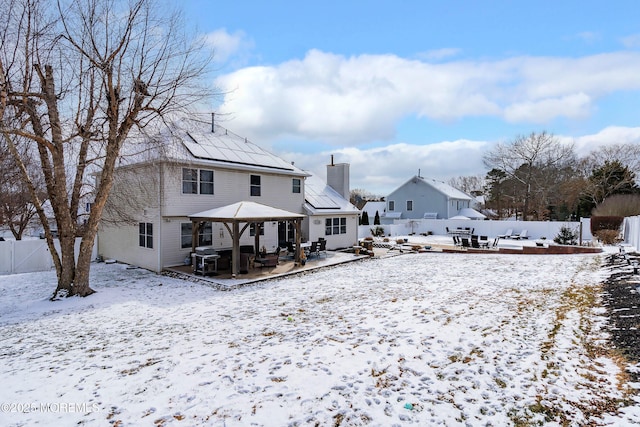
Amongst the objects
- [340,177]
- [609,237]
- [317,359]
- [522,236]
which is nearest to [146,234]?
[317,359]

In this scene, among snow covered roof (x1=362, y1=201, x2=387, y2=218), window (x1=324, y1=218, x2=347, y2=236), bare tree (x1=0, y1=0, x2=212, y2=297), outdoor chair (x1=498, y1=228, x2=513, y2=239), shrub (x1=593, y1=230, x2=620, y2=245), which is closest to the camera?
bare tree (x1=0, y1=0, x2=212, y2=297)

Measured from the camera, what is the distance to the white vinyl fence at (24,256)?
1415cm

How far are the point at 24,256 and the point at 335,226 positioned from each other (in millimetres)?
13993

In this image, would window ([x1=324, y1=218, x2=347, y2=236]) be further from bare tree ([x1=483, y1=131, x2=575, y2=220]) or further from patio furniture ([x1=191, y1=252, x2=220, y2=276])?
bare tree ([x1=483, y1=131, x2=575, y2=220])

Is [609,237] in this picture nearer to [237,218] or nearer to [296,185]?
[296,185]

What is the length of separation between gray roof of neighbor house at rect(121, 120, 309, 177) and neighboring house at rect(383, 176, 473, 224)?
21734 millimetres

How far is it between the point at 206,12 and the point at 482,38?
28.3 feet

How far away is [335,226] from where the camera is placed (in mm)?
19516

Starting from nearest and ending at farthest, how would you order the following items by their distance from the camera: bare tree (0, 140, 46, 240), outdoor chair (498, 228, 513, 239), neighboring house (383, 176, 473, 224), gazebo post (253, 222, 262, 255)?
gazebo post (253, 222, 262, 255), bare tree (0, 140, 46, 240), outdoor chair (498, 228, 513, 239), neighboring house (383, 176, 473, 224)

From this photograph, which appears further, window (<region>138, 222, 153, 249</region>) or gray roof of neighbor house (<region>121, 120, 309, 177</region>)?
window (<region>138, 222, 153, 249</region>)

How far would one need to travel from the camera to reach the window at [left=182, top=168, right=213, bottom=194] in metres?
13.9

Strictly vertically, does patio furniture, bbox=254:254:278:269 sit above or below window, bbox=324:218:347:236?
below

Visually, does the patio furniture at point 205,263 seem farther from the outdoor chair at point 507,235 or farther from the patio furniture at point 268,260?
the outdoor chair at point 507,235

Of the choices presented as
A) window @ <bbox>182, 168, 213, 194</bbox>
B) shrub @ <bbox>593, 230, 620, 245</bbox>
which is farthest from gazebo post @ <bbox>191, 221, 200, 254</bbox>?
shrub @ <bbox>593, 230, 620, 245</bbox>
